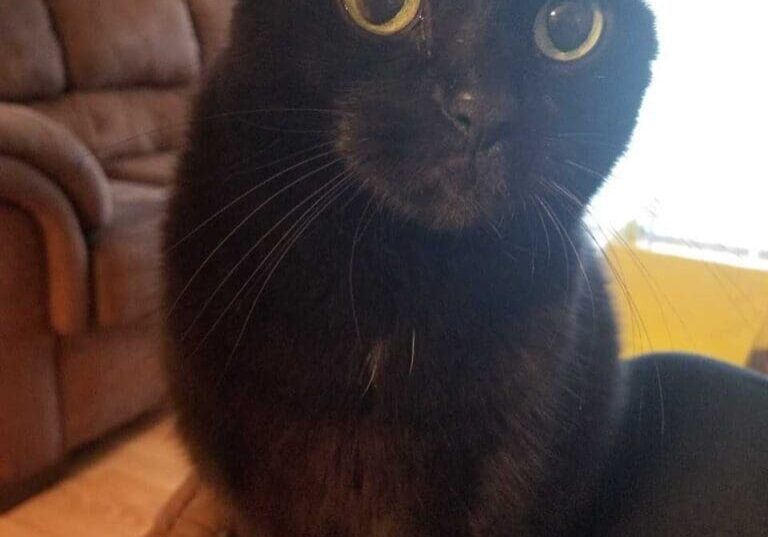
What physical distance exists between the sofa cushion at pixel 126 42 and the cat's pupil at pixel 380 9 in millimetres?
1488

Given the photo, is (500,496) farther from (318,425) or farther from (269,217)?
(269,217)

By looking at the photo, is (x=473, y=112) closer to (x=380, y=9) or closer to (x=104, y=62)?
(x=380, y=9)

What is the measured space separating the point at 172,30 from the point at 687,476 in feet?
6.66

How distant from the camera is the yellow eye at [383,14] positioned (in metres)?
0.58

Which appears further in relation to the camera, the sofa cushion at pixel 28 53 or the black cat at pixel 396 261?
the sofa cushion at pixel 28 53

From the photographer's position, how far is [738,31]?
184 cm

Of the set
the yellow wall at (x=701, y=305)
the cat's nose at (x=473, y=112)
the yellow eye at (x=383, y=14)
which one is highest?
the yellow eye at (x=383, y=14)

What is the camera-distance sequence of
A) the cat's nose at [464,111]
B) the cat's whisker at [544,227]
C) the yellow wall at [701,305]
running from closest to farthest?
1. the cat's nose at [464,111]
2. the cat's whisker at [544,227]
3. the yellow wall at [701,305]

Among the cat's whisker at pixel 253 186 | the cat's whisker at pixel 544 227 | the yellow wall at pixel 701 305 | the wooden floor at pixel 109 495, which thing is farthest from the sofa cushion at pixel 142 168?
the cat's whisker at pixel 544 227

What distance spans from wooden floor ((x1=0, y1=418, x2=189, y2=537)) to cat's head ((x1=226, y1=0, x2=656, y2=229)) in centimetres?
84

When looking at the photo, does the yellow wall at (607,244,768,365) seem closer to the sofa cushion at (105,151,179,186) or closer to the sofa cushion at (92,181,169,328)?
the sofa cushion at (92,181,169,328)

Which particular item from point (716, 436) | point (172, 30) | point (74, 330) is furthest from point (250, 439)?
point (172, 30)

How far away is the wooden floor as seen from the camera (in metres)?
1.39

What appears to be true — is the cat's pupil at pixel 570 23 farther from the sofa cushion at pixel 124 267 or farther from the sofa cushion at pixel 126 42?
the sofa cushion at pixel 126 42
